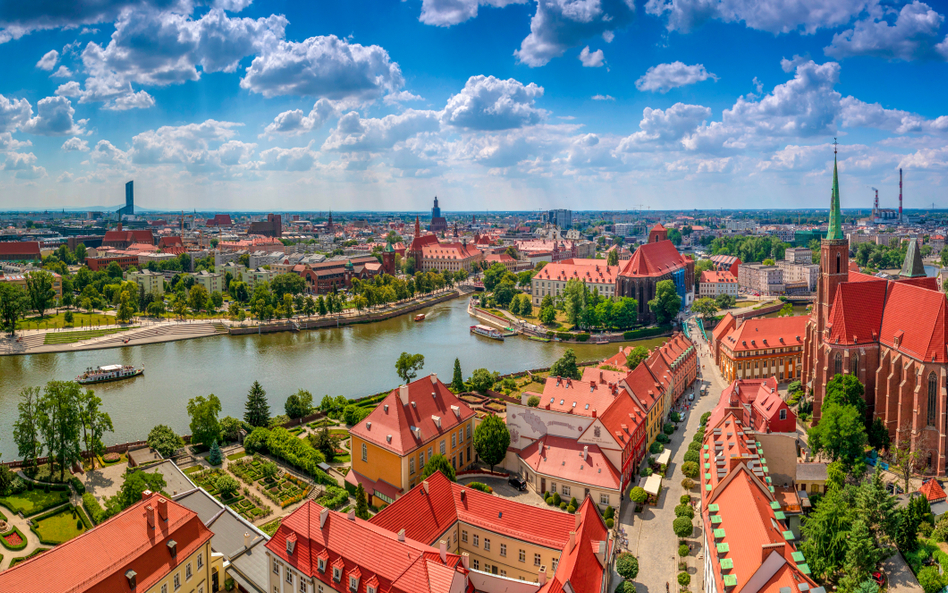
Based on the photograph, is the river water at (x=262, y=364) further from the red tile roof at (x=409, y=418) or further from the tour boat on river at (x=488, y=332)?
the red tile roof at (x=409, y=418)

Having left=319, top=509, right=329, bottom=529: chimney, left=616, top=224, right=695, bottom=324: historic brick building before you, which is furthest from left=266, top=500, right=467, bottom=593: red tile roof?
left=616, top=224, right=695, bottom=324: historic brick building

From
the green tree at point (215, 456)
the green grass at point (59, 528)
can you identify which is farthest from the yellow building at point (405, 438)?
the green grass at point (59, 528)

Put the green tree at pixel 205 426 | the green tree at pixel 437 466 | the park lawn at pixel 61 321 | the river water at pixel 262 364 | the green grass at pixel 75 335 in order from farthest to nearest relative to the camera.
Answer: the park lawn at pixel 61 321, the green grass at pixel 75 335, the river water at pixel 262 364, the green tree at pixel 205 426, the green tree at pixel 437 466

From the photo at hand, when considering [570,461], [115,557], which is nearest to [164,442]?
[115,557]

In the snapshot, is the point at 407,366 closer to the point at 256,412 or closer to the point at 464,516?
the point at 256,412

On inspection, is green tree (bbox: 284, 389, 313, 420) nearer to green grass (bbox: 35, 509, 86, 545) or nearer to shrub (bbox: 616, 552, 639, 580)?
green grass (bbox: 35, 509, 86, 545)
